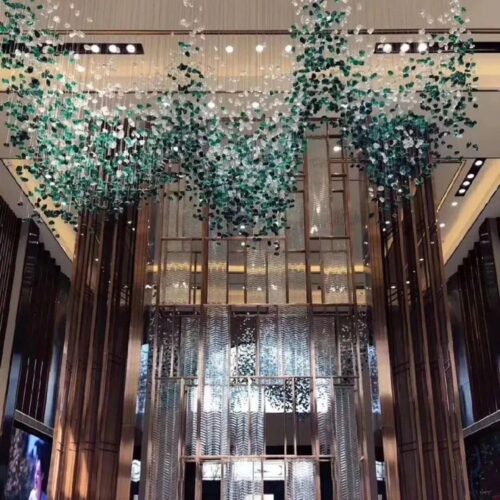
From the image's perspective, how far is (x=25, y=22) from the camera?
15.4 ft

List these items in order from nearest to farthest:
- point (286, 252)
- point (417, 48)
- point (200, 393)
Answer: point (417, 48) < point (200, 393) < point (286, 252)

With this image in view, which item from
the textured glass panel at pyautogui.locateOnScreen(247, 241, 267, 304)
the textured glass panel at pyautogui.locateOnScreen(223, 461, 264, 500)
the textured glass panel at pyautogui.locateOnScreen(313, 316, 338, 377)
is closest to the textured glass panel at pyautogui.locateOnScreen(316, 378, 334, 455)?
the textured glass panel at pyautogui.locateOnScreen(313, 316, 338, 377)

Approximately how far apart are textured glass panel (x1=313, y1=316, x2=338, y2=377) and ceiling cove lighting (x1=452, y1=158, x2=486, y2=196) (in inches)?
118

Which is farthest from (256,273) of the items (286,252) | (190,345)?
(190,345)

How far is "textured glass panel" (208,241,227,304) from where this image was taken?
753cm

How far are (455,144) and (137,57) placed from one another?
390cm

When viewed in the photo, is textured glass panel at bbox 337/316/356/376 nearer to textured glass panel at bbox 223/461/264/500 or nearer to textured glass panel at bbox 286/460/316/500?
textured glass panel at bbox 286/460/316/500

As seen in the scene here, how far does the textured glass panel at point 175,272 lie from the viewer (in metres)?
7.59

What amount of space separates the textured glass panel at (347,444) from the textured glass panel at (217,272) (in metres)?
1.73

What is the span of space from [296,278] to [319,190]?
1.15m

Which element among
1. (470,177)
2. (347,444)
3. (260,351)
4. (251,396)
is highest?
(470,177)

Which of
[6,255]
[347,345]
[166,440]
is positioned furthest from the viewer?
[6,255]

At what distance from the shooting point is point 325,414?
23.2ft

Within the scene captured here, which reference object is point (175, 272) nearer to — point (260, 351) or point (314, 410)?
point (260, 351)
